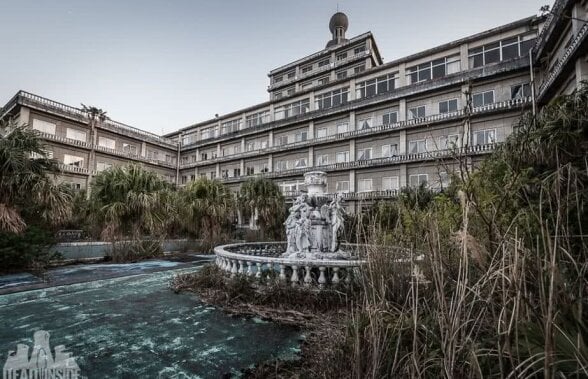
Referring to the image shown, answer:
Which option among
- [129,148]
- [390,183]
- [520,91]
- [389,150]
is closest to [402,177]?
[390,183]

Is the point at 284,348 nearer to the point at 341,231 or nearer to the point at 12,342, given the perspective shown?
the point at 12,342

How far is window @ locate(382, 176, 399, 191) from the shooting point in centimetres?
2487

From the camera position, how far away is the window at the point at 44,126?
84.8ft

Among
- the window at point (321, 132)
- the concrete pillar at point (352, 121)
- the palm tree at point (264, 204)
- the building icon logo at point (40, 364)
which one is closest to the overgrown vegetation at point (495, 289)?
the building icon logo at point (40, 364)

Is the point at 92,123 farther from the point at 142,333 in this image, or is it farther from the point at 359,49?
the point at 142,333

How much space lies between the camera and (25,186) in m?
7.82

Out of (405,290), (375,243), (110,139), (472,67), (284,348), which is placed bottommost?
(284,348)

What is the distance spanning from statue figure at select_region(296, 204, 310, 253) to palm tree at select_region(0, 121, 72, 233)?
303 inches

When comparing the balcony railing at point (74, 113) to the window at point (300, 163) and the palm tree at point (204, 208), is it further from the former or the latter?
the palm tree at point (204, 208)

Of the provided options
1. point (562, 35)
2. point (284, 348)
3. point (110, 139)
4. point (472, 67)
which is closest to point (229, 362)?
point (284, 348)

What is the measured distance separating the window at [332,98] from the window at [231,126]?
12.3 meters

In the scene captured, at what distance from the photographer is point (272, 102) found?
34.7 meters

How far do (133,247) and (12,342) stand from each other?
8.47 metres

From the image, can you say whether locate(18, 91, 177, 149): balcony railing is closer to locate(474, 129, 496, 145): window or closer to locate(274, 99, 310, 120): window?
locate(274, 99, 310, 120): window
